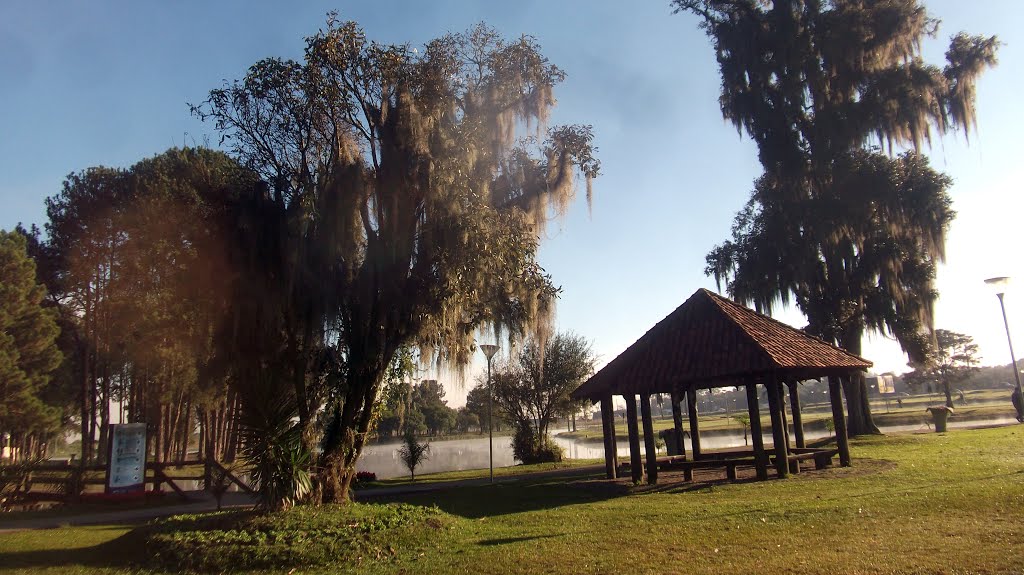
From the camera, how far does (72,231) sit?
2589 cm

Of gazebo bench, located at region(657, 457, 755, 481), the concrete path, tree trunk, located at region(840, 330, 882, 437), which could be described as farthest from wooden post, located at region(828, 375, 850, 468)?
tree trunk, located at region(840, 330, 882, 437)

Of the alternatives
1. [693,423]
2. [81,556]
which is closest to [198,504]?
[81,556]

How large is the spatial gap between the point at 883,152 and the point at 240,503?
26109 millimetres

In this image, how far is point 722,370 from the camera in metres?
12.8

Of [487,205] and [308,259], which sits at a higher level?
[487,205]

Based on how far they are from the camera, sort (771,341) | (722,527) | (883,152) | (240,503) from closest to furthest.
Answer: (722,527) → (771,341) → (240,503) → (883,152)

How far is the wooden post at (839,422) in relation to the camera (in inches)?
567

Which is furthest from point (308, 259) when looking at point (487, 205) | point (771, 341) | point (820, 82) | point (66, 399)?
point (66, 399)

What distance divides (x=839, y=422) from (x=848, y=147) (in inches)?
572

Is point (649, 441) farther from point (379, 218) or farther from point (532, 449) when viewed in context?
point (532, 449)

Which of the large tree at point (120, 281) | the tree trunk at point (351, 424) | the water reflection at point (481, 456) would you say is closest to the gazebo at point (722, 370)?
the tree trunk at point (351, 424)

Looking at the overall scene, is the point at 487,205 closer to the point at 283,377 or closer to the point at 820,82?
the point at 283,377

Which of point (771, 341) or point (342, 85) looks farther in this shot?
point (771, 341)

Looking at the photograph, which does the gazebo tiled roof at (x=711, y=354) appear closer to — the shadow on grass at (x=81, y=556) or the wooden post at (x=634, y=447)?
the wooden post at (x=634, y=447)
